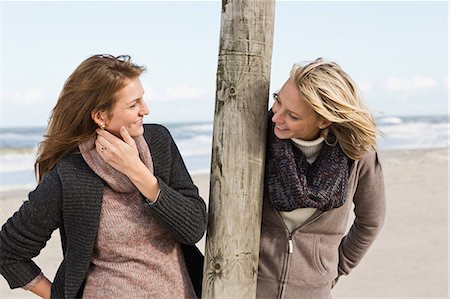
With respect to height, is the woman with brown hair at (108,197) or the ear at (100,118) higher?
the ear at (100,118)

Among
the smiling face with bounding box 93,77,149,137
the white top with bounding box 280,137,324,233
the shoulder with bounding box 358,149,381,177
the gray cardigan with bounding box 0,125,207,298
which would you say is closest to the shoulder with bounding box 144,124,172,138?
the gray cardigan with bounding box 0,125,207,298

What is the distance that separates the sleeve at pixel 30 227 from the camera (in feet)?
9.50

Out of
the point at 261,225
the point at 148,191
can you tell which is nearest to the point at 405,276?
the point at 261,225

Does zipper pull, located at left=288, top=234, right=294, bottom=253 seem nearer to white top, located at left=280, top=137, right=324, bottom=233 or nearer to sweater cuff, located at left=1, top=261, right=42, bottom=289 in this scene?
white top, located at left=280, top=137, right=324, bottom=233

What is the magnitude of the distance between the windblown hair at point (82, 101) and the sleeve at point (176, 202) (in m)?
0.29

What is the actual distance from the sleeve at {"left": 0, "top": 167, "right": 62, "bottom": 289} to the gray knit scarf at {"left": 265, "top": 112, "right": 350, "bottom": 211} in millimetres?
879

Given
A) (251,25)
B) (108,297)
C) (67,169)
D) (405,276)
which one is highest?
(251,25)

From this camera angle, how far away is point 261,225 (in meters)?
3.28

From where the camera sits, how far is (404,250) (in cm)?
899

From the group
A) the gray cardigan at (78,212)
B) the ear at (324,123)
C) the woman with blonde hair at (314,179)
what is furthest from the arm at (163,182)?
the ear at (324,123)

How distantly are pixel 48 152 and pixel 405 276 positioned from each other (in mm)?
Answer: 5883

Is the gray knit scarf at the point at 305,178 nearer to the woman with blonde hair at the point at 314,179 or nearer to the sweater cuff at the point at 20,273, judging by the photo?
the woman with blonde hair at the point at 314,179

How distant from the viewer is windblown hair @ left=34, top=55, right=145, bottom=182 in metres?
2.88

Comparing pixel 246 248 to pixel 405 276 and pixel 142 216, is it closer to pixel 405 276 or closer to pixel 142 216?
pixel 142 216
